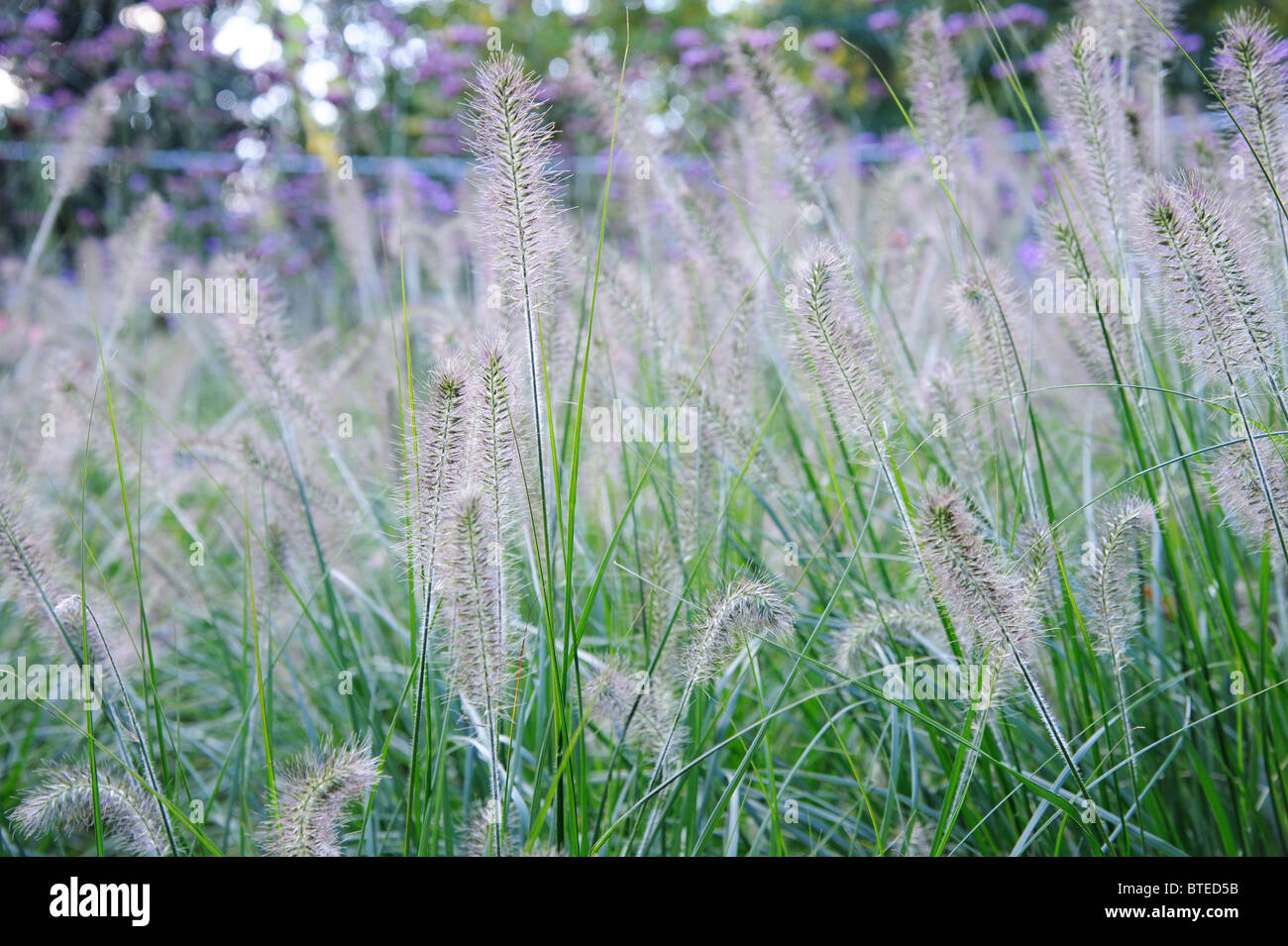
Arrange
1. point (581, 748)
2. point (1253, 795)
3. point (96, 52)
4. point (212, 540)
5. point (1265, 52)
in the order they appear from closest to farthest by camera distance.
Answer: point (581, 748), point (1265, 52), point (1253, 795), point (212, 540), point (96, 52)

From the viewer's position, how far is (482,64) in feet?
3.78

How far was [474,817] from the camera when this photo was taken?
154 centimetres

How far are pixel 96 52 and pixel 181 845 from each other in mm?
5077

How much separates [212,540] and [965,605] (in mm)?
2615

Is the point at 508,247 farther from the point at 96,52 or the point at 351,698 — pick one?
the point at 96,52

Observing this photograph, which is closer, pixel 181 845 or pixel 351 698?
pixel 181 845

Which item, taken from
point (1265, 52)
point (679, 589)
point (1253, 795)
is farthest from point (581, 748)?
point (1265, 52)

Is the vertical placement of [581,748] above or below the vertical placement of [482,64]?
below

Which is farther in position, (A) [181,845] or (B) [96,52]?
(B) [96,52]
